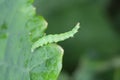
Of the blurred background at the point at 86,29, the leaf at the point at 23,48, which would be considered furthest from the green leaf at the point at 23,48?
the blurred background at the point at 86,29

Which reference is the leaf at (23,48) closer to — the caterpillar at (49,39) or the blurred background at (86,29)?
the caterpillar at (49,39)

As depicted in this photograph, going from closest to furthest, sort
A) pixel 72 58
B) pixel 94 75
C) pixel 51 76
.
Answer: pixel 51 76 < pixel 94 75 < pixel 72 58

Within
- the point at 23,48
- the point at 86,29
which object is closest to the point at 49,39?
the point at 23,48

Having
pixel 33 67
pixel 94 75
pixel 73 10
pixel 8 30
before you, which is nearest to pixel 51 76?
pixel 33 67

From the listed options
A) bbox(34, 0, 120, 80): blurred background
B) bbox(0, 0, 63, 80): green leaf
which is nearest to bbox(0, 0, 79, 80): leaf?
bbox(0, 0, 63, 80): green leaf

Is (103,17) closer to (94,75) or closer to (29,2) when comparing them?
(94,75)
